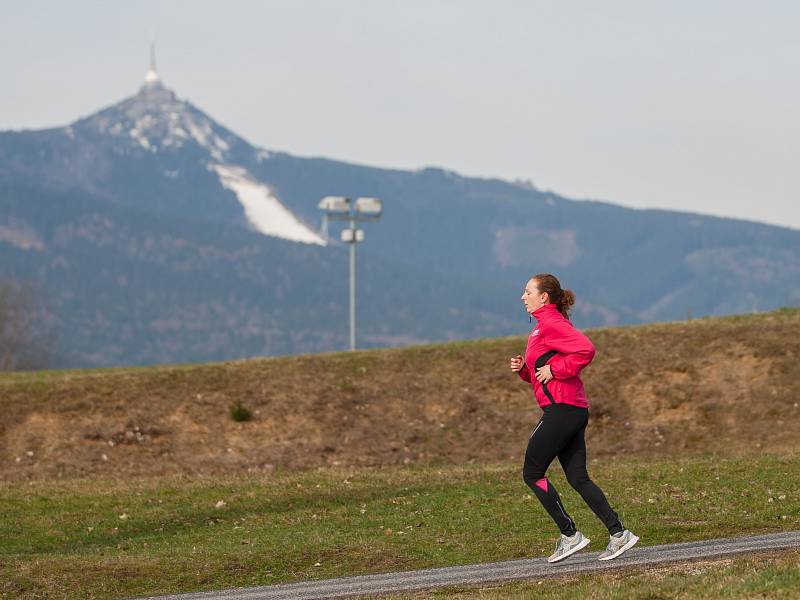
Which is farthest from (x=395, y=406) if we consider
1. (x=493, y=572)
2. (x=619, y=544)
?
(x=619, y=544)

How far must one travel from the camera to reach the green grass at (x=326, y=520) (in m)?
17.2

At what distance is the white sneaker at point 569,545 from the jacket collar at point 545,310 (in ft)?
7.84

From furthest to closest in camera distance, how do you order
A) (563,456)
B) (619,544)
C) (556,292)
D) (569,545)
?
1. (569,545)
2. (619,544)
3. (563,456)
4. (556,292)

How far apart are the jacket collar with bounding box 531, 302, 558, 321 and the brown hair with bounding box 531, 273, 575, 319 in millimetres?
43

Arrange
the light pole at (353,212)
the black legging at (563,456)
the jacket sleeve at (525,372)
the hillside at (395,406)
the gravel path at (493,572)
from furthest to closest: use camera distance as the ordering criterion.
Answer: the light pole at (353,212) → the hillside at (395,406) → the gravel path at (493,572) → the jacket sleeve at (525,372) → the black legging at (563,456)

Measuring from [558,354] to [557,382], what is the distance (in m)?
0.28

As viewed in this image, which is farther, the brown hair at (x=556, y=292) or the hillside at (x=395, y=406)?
the hillside at (x=395, y=406)

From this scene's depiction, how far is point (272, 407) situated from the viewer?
3594 cm

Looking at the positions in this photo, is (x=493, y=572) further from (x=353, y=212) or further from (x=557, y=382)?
(x=353, y=212)

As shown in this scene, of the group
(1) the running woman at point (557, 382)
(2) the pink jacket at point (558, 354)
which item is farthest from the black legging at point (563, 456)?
(2) the pink jacket at point (558, 354)

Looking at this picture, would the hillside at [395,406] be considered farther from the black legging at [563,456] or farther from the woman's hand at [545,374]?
the woman's hand at [545,374]

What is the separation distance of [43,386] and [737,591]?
2716 centimetres

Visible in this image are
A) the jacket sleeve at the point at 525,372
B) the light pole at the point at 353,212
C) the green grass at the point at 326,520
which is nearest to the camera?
the jacket sleeve at the point at 525,372

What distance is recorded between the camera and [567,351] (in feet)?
46.6
